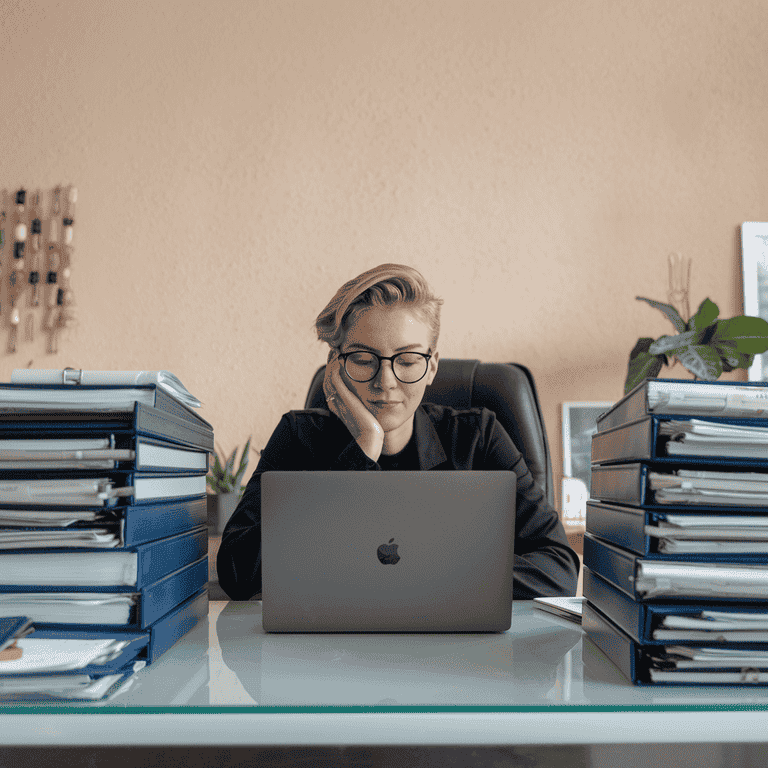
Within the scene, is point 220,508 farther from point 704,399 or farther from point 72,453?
point 704,399

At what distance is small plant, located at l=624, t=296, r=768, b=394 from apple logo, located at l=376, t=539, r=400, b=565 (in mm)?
1742

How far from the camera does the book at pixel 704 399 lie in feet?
1.55

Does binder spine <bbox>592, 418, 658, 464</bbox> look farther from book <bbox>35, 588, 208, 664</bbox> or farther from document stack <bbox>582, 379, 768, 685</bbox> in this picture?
book <bbox>35, 588, 208, 664</bbox>

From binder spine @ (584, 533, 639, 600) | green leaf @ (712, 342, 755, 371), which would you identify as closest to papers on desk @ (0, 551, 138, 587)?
binder spine @ (584, 533, 639, 600)

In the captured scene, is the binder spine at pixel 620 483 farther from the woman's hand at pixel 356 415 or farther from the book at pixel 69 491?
Result: the woman's hand at pixel 356 415

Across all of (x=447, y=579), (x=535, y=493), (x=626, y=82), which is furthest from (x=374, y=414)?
(x=626, y=82)

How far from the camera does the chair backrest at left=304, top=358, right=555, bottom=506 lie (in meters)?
1.59

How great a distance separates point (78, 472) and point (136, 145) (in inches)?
99.1

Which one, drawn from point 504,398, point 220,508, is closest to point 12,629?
point 504,398

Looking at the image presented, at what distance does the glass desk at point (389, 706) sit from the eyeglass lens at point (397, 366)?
75 cm

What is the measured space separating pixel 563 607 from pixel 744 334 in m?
1.83

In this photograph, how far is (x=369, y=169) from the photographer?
2703 millimetres

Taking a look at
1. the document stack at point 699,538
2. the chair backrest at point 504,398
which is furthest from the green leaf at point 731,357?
the document stack at point 699,538

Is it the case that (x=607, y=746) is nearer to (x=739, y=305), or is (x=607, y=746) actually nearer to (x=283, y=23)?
(x=739, y=305)
